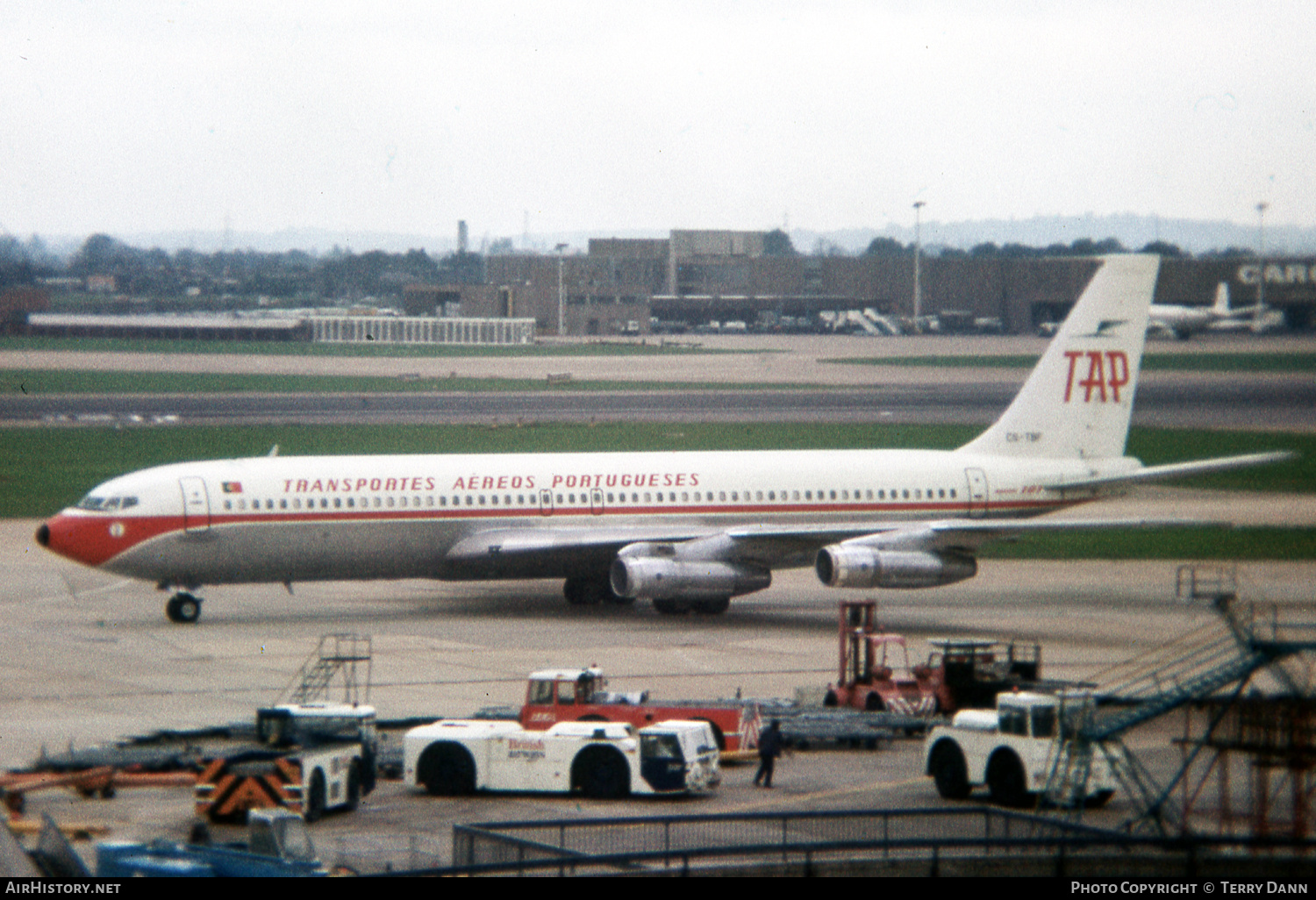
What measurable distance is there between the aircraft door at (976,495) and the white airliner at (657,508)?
4cm

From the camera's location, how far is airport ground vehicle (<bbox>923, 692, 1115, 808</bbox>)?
26281 mm

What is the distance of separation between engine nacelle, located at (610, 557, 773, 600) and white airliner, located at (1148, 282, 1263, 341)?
17448 mm

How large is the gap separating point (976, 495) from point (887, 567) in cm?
789

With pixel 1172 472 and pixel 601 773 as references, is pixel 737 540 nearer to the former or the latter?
pixel 1172 472

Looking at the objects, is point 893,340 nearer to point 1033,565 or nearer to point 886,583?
point 1033,565

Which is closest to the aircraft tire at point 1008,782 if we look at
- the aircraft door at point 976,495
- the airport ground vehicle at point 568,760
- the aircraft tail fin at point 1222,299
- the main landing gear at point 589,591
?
the airport ground vehicle at point 568,760

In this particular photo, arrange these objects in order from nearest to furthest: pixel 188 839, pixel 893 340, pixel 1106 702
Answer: pixel 188 839, pixel 1106 702, pixel 893 340

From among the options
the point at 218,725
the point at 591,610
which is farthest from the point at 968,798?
the point at 591,610

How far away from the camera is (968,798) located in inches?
1120

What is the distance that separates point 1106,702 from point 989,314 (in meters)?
75.1

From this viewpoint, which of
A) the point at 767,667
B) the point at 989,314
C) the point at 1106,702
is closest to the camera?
the point at 1106,702

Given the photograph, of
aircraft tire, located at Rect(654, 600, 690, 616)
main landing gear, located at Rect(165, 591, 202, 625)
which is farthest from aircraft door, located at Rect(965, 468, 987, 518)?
main landing gear, located at Rect(165, 591, 202, 625)

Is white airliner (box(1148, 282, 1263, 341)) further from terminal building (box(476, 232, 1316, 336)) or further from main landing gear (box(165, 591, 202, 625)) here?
main landing gear (box(165, 591, 202, 625))

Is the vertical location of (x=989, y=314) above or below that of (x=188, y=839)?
above
